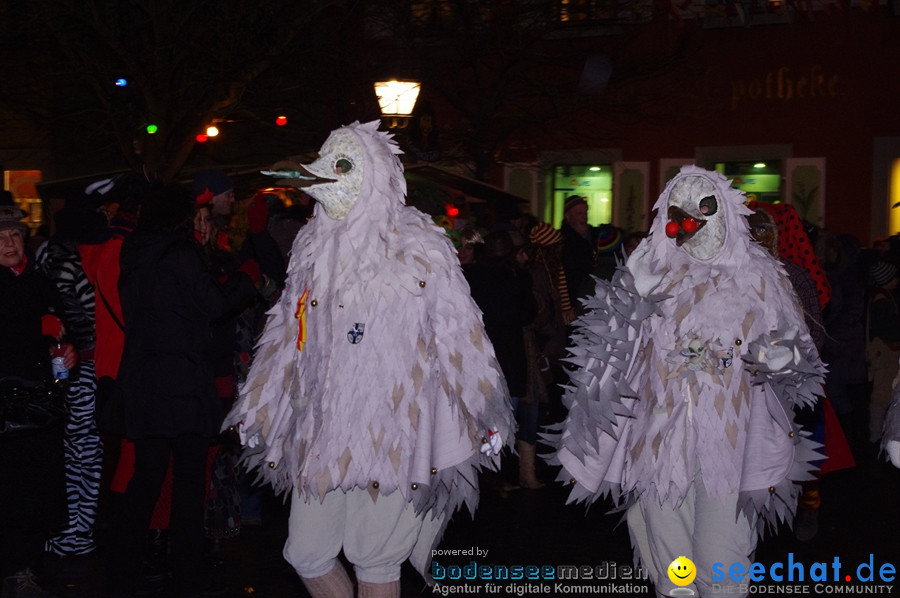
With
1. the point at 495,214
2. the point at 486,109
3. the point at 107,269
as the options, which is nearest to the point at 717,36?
the point at 486,109

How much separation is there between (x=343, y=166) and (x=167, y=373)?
161cm

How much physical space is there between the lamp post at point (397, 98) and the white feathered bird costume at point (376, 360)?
692cm

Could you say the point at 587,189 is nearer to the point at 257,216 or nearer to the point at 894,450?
the point at 257,216

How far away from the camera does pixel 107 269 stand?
6.24 metres

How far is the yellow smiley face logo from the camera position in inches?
176

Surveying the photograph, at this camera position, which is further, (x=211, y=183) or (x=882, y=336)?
(x=882, y=336)

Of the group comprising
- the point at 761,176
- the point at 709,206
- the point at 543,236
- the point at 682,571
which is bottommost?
the point at 682,571

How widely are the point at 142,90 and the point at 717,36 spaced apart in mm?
8414

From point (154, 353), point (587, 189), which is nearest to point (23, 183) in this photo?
Answer: point (587, 189)

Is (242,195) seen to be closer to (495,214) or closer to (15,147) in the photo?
(495,214)

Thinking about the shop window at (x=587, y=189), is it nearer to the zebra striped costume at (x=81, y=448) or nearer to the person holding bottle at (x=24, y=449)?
the zebra striped costume at (x=81, y=448)

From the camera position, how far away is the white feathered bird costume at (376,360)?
443cm

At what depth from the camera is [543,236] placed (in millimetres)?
9266

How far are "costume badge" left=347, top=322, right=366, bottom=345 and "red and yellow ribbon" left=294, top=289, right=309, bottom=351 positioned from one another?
0.25m
